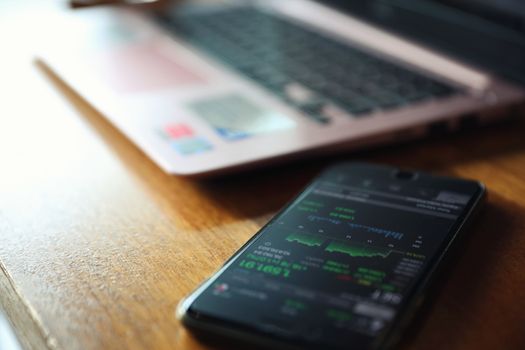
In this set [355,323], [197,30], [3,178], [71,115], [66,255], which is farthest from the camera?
[197,30]

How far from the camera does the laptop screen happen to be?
618 mm

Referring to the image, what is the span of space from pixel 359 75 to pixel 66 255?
356 millimetres

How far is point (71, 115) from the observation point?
63cm

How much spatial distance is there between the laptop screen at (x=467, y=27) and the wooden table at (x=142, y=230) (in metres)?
0.07

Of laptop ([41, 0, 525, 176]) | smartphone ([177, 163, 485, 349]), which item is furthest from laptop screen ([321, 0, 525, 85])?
smartphone ([177, 163, 485, 349])

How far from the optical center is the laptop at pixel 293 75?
54 cm

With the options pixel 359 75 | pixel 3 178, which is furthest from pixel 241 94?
pixel 3 178

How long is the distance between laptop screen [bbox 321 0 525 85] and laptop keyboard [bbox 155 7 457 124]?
0.06 meters

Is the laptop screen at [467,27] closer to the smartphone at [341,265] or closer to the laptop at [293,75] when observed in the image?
the laptop at [293,75]

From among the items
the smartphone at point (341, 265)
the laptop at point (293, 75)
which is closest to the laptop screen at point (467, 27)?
the laptop at point (293, 75)

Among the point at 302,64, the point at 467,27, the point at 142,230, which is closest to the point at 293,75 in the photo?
the point at 302,64

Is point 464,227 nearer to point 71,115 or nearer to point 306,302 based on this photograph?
point 306,302

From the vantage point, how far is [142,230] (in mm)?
451

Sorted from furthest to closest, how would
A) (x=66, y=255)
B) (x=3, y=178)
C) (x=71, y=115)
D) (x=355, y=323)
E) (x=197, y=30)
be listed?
1. (x=197, y=30)
2. (x=71, y=115)
3. (x=3, y=178)
4. (x=66, y=255)
5. (x=355, y=323)
